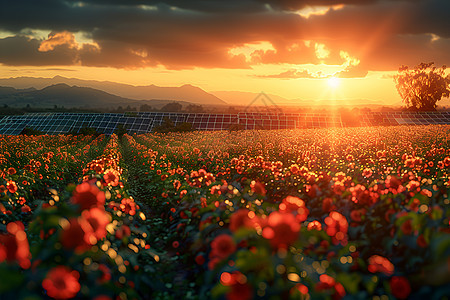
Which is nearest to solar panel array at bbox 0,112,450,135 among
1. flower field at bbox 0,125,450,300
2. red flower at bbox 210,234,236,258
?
flower field at bbox 0,125,450,300

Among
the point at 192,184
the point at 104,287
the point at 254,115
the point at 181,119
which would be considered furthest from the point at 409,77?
the point at 104,287

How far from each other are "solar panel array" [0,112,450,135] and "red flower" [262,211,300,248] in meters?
37.4

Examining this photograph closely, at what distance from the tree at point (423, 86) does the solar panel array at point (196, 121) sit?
55.9 ft

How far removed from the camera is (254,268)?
293cm

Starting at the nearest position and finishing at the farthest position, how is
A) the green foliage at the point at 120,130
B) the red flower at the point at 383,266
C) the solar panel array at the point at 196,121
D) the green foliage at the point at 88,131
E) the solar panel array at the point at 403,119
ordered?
the red flower at the point at 383,266
the green foliage at the point at 88,131
the green foliage at the point at 120,130
the solar panel array at the point at 196,121
the solar panel array at the point at 403,119

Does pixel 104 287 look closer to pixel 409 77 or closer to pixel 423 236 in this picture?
pixel 423 236

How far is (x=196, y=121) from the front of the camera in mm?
41969

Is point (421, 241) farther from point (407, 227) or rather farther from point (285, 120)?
point (285, 120)

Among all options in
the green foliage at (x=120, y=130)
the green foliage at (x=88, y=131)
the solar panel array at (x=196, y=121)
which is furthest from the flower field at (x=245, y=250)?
the solar panel array at (x=196, y=121)

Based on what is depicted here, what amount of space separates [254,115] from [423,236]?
1634 inches

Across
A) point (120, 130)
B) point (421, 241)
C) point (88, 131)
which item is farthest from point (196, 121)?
point (421, 241)

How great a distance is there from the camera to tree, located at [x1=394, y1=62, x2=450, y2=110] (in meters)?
61.8

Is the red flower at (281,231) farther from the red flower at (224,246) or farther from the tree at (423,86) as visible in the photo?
the tree at (423,86)

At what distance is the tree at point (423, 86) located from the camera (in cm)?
6181
